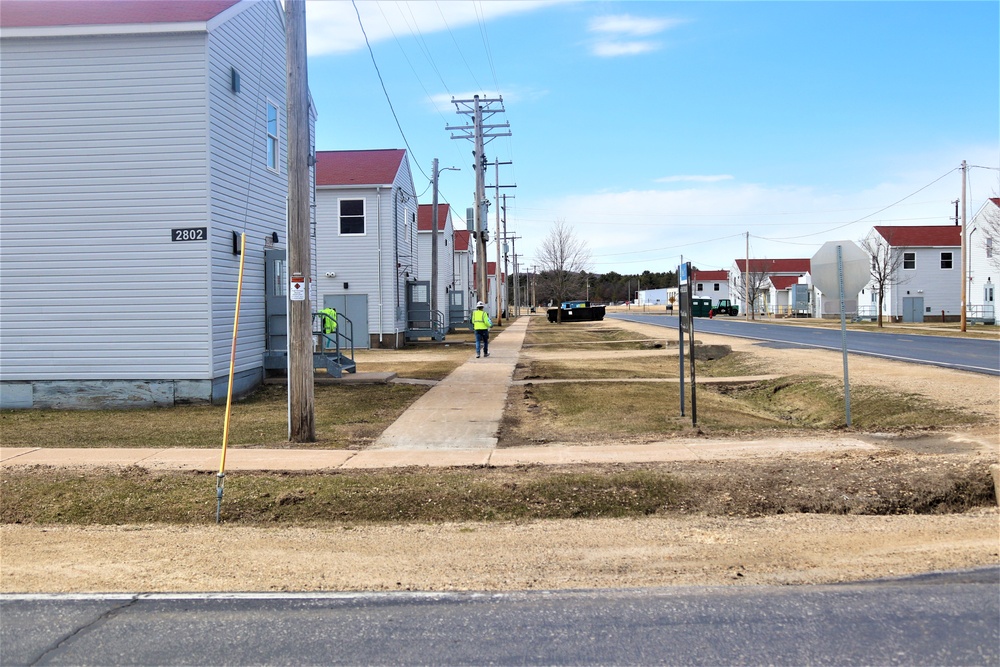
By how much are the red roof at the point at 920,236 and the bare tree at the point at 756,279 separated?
761 inches

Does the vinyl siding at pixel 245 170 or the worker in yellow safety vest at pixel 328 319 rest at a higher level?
the vinyl siding at pixel 245 170

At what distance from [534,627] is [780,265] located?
10315 cm

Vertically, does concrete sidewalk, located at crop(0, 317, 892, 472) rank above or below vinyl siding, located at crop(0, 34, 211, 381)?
below

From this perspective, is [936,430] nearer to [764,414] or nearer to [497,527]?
[764,414]

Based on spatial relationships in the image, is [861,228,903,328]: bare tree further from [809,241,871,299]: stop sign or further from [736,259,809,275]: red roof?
[809,241,871,299]: stop sign

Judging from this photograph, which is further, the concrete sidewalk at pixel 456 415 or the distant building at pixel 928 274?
the distant building at pixel 928 274

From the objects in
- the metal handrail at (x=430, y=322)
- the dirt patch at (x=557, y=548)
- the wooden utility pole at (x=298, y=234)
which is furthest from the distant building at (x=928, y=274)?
the wooden utility pole at (x=298, y=234)

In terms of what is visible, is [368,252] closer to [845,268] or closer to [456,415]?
[456,415]

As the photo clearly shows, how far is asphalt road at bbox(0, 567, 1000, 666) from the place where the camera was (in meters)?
4.27

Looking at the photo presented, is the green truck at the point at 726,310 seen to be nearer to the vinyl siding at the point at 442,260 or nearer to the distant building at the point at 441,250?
the distant building at the point at 441,250

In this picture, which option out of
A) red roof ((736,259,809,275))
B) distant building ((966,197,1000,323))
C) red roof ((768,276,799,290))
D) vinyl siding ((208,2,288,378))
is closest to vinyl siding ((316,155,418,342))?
vinyl siding ((208,2,288,378))

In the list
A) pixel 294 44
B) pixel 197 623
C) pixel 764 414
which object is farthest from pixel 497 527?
pixel 764 414

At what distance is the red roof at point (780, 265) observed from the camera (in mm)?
92500

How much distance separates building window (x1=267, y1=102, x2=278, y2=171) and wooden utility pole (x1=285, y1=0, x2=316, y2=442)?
302 inches
